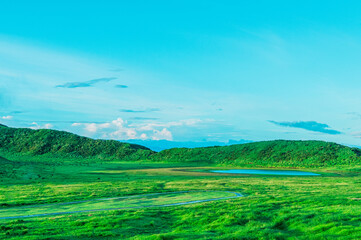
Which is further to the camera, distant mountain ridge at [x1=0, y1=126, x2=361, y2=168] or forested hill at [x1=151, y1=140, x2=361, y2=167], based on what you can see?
distant mountain ridge at [x1=0, y1=126, x2=361, y2=168]

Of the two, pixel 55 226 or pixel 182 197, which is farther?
pixel 182 197

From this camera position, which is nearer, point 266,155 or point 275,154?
point 275,154

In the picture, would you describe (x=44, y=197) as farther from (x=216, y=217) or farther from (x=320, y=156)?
(x=320, y=156)

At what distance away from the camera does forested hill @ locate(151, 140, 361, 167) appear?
5672 inches

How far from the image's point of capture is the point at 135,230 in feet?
87.2

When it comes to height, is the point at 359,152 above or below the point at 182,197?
above

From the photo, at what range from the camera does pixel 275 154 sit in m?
163

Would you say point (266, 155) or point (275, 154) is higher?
point (275, 154)

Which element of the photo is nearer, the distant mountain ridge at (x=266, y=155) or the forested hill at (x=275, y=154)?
the forested hill at (x=275, y=154)

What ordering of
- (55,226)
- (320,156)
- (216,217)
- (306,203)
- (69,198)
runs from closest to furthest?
(55,226)
(216,217)
(306,203)
(69,198)
(320,156)

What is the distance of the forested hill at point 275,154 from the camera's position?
14406cm

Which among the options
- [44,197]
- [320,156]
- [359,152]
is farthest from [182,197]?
[359,152]

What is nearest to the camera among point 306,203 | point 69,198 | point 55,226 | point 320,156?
point 55,226

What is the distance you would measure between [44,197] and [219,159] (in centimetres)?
12826
